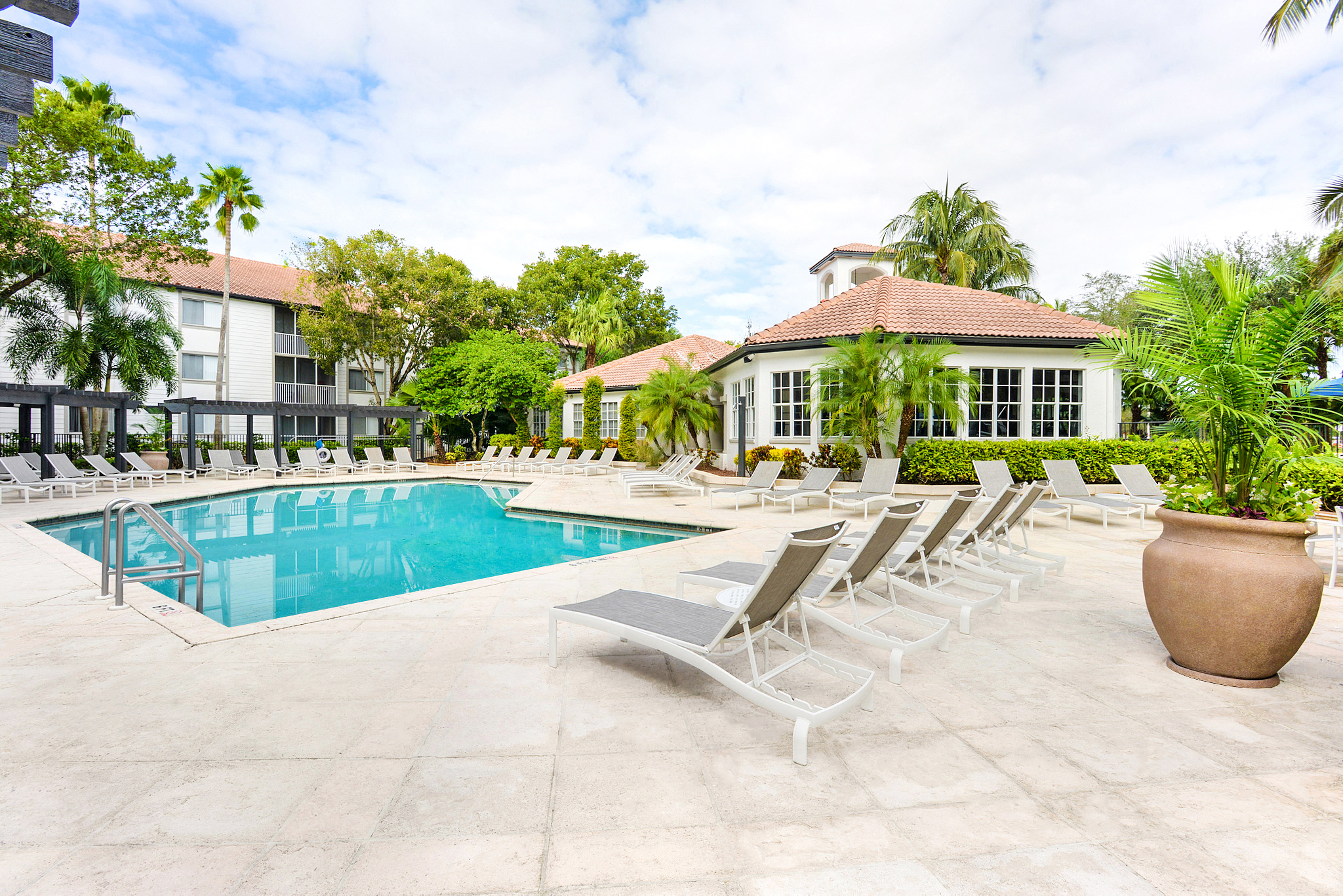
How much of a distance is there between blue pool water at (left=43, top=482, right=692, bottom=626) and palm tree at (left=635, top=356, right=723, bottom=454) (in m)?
6.53

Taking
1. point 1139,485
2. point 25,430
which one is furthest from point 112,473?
point 1139,485

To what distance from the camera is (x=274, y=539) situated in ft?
32.8

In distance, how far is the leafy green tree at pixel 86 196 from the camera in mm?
16172

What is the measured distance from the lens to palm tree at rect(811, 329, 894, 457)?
44.3 feet

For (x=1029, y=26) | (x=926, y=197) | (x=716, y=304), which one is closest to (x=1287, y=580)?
(x=1029, y=26)

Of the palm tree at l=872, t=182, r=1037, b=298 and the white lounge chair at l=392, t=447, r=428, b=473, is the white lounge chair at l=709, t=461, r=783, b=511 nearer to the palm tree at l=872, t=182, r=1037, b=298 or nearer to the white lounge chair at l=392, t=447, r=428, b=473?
the white lounge chair at l=392, t=447, r=428, b=473

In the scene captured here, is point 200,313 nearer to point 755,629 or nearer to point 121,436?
point 121,436

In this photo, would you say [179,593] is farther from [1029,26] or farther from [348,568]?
[1029,26]

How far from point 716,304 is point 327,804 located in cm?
4468

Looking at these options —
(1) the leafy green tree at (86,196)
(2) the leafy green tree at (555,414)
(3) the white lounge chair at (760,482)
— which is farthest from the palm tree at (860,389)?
(1) the leafy green tree at (86,196)

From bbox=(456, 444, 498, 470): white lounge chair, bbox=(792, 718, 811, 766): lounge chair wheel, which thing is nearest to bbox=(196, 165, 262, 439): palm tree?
bbox=(456, 444, 498, 470): white lounge chair

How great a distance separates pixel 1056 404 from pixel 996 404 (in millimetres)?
1598

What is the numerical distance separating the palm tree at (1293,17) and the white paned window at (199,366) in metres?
35.3

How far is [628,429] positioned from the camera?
24547mm
